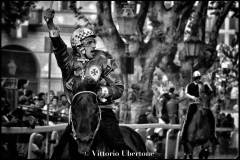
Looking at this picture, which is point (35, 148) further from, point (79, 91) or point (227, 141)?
point (227, 141)

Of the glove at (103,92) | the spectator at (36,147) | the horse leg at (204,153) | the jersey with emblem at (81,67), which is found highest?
the jersey with emblem at (81,67)

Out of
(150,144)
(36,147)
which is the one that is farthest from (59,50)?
(150,144)

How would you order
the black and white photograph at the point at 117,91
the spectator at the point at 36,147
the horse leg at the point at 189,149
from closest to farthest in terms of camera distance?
the black and white photograph at the point at 117,91 → the spectator at the point at 36,147 → the horse leg at the point at 189,149

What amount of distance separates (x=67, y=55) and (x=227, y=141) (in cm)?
2083

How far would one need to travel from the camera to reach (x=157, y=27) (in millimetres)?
26422

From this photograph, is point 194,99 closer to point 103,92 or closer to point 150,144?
point 150,144

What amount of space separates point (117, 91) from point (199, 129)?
11773mm

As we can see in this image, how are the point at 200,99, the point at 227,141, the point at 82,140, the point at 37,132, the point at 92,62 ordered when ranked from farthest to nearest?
the point at 227,141 → the point at 200,99 → the point at 37,132 → the point at 92,62 → the point at 82,140

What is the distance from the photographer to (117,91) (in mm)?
9586

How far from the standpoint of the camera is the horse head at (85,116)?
8789 millimetres

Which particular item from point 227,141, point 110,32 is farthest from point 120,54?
point 227,141

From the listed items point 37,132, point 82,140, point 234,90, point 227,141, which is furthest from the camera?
point 234,90

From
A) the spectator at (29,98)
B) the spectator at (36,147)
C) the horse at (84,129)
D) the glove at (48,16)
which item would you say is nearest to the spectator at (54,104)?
the spectator at (29,98)

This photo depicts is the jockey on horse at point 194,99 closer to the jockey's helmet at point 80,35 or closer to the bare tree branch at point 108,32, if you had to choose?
the bare tree branch at point 108,32
